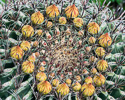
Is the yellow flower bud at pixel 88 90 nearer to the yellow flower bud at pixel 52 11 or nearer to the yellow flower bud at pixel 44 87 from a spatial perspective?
the yellow flower bud at pixel 44 87

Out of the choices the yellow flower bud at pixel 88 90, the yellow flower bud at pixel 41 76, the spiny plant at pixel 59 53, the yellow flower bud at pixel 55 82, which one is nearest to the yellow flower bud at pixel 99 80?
the spiny plant at pixel 59 53

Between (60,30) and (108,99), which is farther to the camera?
(60,30)

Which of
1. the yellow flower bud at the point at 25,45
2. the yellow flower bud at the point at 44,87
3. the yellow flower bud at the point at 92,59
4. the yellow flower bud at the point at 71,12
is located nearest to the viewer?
the yellow flower bud at the point at 44,87

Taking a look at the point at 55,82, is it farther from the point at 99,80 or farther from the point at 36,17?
the point at 36,17

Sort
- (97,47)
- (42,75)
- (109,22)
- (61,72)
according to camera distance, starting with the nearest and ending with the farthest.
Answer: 1. (42,75)
2. (61,72)
3. (97,47)
4. (109,22)

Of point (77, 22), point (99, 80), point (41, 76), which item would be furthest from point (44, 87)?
point (77, 22)

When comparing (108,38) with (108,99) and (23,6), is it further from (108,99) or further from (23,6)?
(23,6)

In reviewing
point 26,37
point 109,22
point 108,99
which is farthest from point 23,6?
point 108,99
